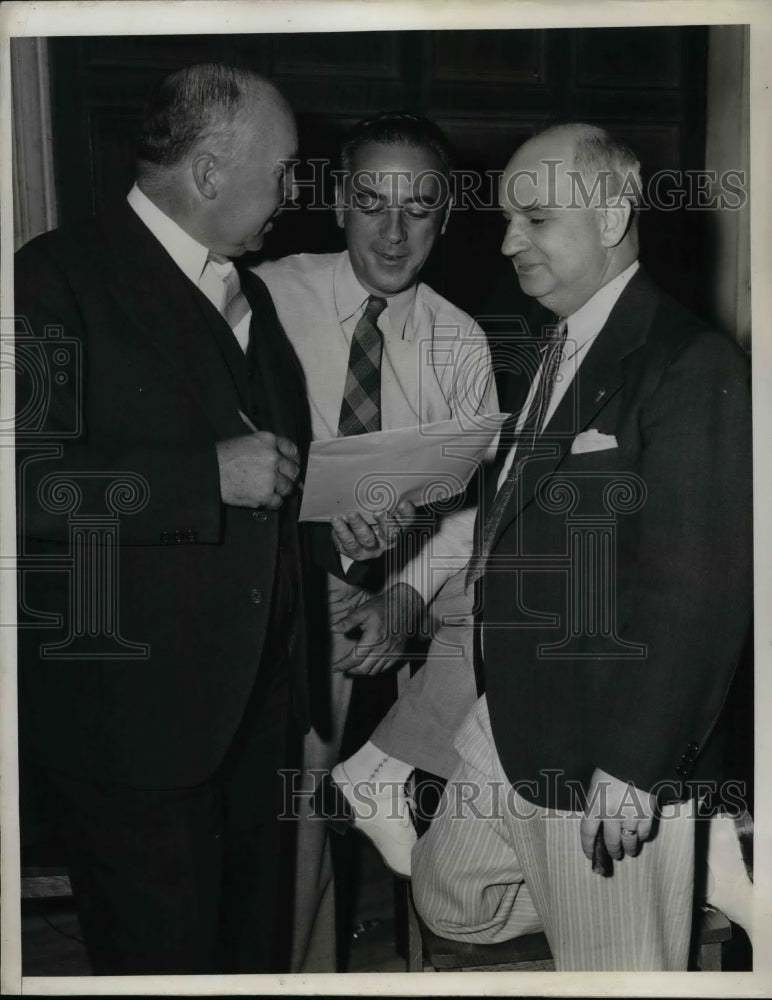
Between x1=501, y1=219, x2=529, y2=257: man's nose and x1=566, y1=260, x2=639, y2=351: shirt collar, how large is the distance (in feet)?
0.60

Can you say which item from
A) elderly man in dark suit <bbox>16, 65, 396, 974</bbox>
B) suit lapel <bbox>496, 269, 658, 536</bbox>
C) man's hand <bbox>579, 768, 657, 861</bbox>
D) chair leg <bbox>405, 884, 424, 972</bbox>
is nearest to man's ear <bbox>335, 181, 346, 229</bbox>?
elderly man in dark suit <bbox>16, 65, 396, 974</bbox>

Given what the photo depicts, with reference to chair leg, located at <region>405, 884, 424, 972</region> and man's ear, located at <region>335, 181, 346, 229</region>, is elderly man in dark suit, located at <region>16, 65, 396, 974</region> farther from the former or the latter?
chair leg, located at <region>405, 884, 424, 972</region>

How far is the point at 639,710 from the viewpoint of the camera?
253 cm

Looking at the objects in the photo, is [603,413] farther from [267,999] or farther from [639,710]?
[267,999]

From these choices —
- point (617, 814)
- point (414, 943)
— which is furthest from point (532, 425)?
point (414, 943)

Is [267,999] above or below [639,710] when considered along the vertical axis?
below

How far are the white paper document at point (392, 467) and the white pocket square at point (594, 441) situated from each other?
18cm

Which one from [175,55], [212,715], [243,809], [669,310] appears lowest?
[243,809]

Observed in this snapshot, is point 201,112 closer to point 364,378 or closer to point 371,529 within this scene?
point 364,378

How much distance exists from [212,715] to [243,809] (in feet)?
0.74

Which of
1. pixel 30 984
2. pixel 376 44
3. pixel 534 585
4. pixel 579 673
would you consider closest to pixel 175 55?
pixel 376 44

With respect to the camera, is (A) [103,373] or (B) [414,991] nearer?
(A) [103,373]

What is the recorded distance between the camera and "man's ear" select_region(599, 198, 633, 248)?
2.58 metres

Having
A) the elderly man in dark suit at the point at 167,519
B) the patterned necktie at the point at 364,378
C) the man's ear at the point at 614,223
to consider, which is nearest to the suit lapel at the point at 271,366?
the elderly man in dark suit at the point at 167,519
